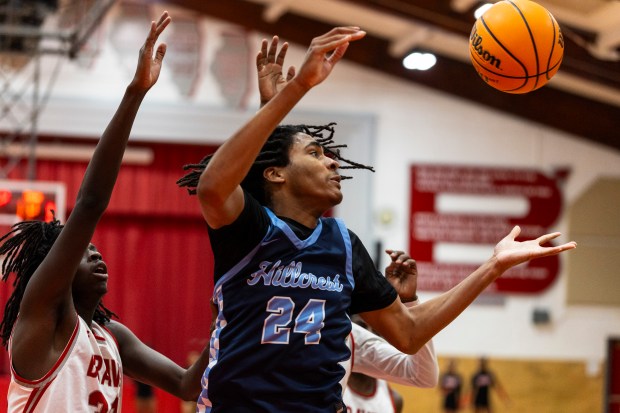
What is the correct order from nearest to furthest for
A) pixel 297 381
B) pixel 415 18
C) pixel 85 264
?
pixel 297 381
pixel 85 264
pixel 415 18

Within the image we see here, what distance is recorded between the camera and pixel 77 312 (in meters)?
3.30

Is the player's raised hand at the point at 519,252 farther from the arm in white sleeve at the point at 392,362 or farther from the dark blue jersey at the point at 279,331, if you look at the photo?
the arm in white sleeve at the point at 392,362

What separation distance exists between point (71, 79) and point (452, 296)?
890cm

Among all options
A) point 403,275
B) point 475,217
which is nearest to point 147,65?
point 403,275

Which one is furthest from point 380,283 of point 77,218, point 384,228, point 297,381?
point 384,228

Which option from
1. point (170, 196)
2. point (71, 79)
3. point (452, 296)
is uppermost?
point (71, 79)

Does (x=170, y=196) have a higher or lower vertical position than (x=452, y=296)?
higher

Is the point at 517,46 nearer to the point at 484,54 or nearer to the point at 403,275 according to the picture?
the point at 484,54

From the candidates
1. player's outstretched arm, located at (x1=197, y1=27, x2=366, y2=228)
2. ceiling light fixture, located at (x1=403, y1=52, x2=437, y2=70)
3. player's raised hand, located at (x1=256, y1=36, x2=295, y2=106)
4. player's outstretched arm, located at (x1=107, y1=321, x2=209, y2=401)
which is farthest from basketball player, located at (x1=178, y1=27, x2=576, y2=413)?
ceiling light fixture, located at (x1=403, y1=52, x2=437, y2=70)

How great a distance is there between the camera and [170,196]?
446 inches

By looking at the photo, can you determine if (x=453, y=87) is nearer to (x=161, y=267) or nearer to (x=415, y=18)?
(x=415, y=18)

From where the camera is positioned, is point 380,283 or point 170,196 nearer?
point 380,283

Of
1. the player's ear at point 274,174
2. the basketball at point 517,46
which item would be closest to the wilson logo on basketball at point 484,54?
the basketball at point 517,46

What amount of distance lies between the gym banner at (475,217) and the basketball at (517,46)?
7.36 meters
